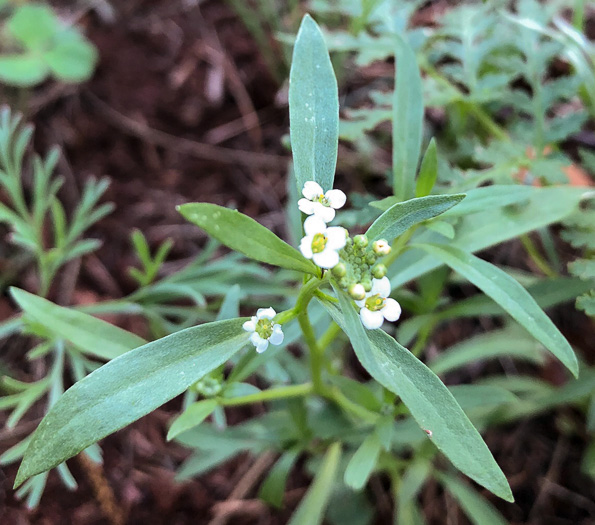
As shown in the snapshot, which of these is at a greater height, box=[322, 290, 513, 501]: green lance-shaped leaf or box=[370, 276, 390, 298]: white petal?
box=[370, 276, 390, 298]: white petal

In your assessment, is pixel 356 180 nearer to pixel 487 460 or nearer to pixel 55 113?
pixel 55 113

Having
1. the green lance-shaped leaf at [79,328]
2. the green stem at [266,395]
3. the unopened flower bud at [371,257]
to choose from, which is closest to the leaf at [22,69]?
the green lance-shaped leaf at [79,328]

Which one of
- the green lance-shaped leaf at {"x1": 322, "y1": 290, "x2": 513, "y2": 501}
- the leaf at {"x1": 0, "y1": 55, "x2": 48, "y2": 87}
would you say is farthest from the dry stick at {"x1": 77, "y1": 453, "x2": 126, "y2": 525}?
the leaf at {"x1": 0, "y1": 55, "x2": 48, "y2": 87}

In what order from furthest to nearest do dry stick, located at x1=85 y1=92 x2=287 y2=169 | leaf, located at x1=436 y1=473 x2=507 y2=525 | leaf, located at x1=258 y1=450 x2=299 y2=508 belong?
1. dry stick, located at x1=85 y1=92 x2=287 y2=169
2. leaf, located at x1=436 y1=473 x2=507 y2=525
3. leaf, located at x1=258 y1=450 x2=299 y2=508

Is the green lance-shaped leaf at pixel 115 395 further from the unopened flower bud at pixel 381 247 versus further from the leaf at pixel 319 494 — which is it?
the leaf at pixel 319 494

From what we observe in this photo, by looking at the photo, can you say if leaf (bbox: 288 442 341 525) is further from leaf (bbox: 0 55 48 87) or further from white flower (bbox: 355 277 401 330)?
leaf (bbox: 0 55 48 87)
